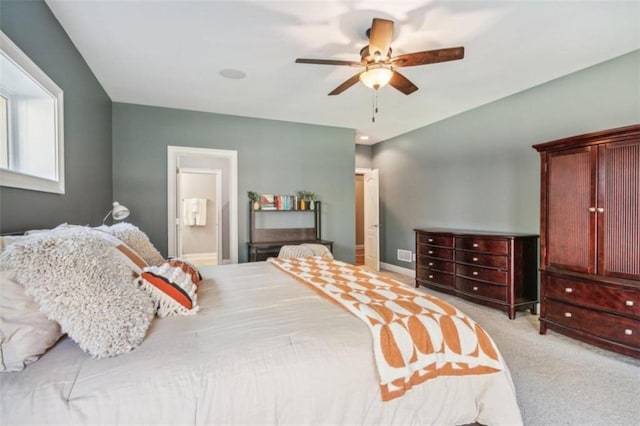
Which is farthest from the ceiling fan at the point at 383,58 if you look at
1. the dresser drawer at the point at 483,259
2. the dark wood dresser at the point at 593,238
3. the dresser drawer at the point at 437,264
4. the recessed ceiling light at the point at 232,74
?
the dresser drawer at the point at 437,264

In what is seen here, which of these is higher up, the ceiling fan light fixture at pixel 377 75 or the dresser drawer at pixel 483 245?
the ceiling fan light fixture at pixel 377 75

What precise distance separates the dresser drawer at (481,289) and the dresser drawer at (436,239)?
0.46 m

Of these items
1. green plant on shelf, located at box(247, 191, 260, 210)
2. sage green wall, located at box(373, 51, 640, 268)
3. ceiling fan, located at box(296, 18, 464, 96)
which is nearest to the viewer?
ceiling fan, located at box(296, 18, 464, 96)

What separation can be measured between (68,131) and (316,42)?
2.11 meters

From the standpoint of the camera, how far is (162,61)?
297cm

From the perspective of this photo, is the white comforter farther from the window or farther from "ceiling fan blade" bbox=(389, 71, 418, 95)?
"ceiling fan blade" bbox=(389, 71, 418, 95)

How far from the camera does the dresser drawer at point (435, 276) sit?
13.5 ft

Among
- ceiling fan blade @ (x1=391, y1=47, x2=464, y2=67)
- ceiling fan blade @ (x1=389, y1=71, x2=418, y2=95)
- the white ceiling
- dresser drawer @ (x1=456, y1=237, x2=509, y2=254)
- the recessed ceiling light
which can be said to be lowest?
dresser drawer @ (x1=456, y1=237, x2=509, y2=254)

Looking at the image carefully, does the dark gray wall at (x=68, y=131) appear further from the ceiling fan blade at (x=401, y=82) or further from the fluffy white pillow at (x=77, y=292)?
the ceiling fan blade at (x=401, y=82)

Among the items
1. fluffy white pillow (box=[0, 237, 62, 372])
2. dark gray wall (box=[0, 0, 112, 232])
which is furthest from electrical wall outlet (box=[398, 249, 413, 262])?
fluffy white pillow (box=[0, 237, 62, 372])

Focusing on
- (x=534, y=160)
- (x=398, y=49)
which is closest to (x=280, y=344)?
(x=398, y=49)

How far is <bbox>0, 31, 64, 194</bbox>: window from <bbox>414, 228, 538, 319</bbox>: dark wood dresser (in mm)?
4009

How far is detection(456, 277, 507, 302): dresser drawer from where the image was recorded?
137 inches

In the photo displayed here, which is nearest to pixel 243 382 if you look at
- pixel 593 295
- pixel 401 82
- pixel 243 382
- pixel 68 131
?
pixel 243 382
